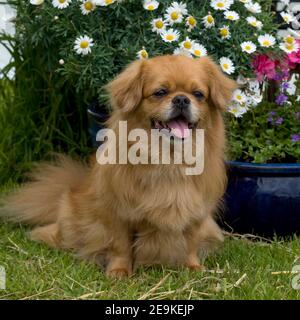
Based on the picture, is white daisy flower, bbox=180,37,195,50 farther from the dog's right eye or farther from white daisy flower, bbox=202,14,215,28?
the dog's right eye

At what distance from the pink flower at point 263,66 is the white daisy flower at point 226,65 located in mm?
263

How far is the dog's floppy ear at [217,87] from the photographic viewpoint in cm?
269

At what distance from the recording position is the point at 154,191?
2689 millimetres

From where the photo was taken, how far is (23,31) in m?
3.66

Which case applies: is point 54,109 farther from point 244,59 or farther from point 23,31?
point 244,59

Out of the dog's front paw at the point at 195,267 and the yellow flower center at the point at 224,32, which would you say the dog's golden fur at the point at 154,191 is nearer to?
the dog's front paw at the point at 195,267

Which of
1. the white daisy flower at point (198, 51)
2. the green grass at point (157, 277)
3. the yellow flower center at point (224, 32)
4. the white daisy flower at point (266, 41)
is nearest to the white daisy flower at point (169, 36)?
the white daisy flower at point (198, 51)

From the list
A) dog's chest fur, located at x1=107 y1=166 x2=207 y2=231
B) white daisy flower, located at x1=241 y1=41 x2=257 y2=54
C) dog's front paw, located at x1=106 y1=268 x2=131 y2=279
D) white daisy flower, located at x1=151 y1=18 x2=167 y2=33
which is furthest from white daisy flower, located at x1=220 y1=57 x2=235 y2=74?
dog's front paw, located at x1=106 y1=268 x2=131 y2=279

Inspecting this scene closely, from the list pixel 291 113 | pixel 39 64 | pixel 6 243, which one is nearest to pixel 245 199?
pixel 291 113

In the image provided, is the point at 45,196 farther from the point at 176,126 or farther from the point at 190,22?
the point at 190,22

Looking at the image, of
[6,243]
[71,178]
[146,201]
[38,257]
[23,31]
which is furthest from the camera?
[23,31]

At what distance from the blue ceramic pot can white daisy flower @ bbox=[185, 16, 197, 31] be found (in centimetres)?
72

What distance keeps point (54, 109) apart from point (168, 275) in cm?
153

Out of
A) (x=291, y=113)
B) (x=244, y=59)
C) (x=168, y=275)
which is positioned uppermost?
(x=244, y=59)
